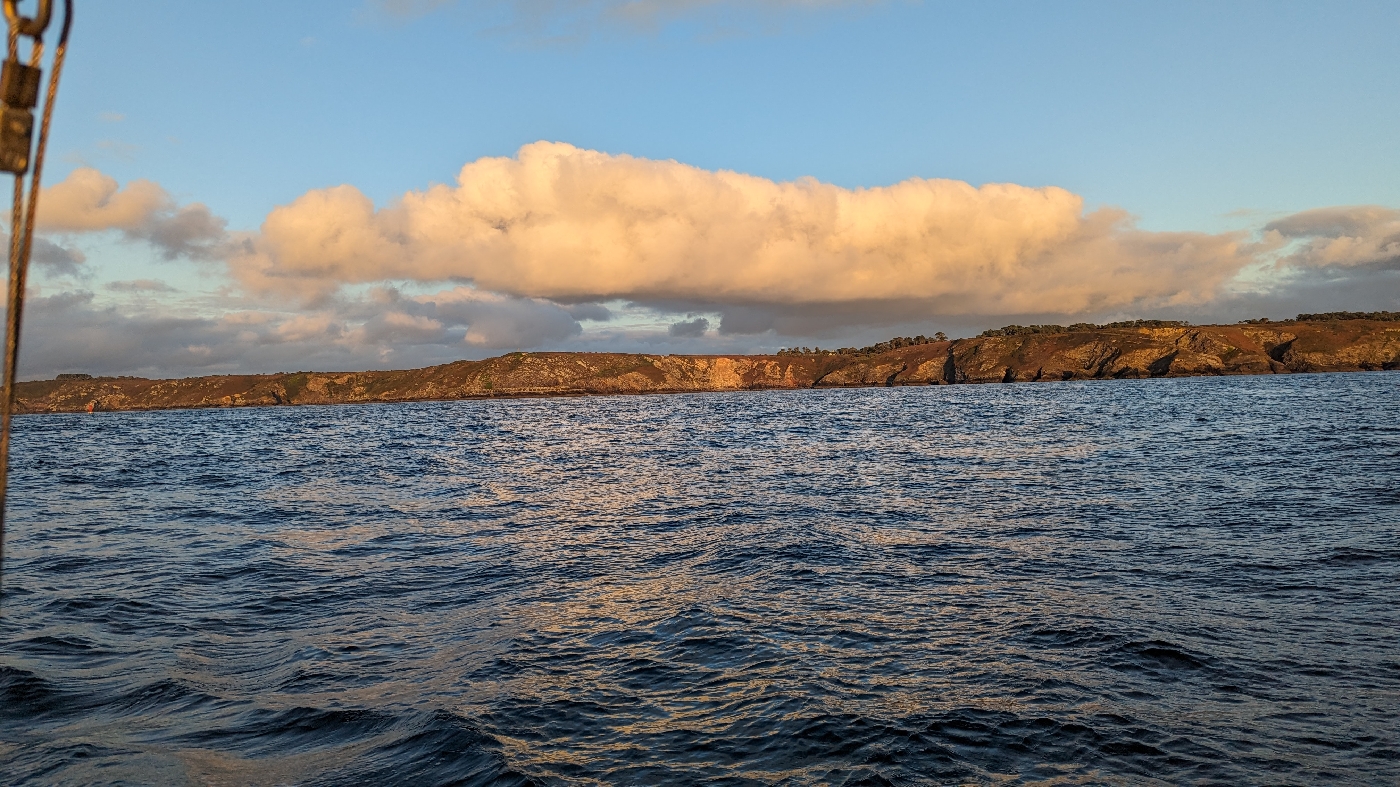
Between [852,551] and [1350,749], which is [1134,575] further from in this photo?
[1350,749]

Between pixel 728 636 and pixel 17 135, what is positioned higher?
pixel 17 135

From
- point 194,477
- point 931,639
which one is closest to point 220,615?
point 931,639

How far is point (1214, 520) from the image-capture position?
22.6 meters

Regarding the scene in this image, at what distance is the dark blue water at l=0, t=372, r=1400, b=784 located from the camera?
9.31 metres

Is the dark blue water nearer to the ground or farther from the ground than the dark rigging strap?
nearer to the ground

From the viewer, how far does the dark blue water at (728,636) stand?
9312mm

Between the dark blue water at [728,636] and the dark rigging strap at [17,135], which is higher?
the dark rigging strap at [17,135]

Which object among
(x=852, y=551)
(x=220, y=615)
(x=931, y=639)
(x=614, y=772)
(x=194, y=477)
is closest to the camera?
(x=614, y=772)

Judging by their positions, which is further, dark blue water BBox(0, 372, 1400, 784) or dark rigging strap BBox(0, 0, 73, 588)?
dark blue water BBox(0, 372, 1400, 784)

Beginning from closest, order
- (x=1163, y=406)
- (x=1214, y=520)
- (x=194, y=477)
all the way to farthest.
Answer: (x=1214, y=520), (x=194, y=477), (x=1163, y=406)

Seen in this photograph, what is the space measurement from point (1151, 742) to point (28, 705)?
1448 centimetres

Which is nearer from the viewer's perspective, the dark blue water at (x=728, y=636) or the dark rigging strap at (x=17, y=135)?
the dark rigging strap at (x=17, y=135)

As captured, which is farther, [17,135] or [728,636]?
[728,636]

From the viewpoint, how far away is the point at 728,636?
13.9m
